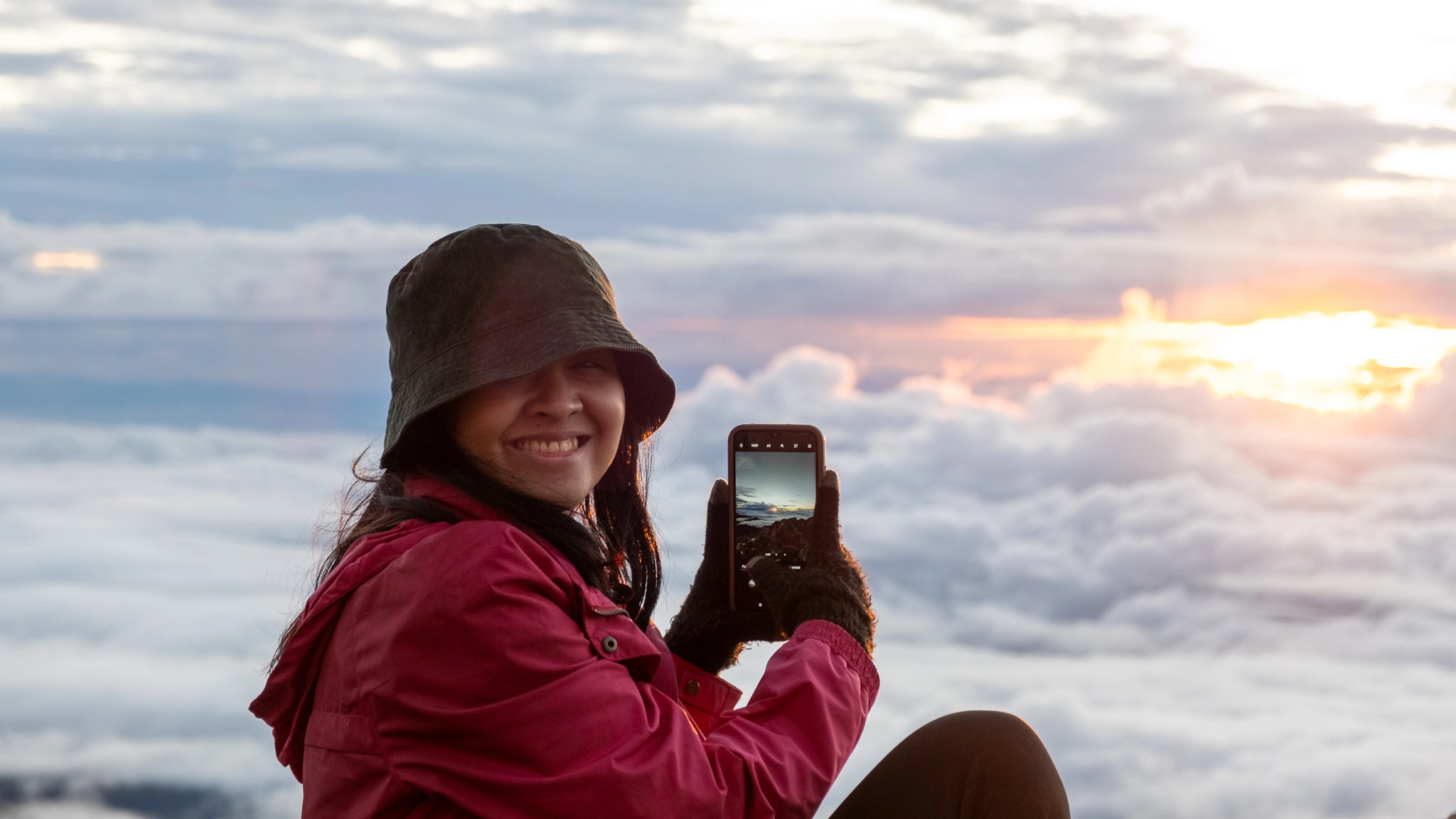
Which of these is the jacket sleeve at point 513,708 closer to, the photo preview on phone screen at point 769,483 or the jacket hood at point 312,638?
the jacket hood at point 312,638

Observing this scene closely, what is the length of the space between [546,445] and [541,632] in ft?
1.37

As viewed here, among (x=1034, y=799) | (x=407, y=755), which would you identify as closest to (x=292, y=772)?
(x=407, y=755)

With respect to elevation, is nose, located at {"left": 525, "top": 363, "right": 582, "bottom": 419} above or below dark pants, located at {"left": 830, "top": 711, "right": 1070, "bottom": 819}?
above

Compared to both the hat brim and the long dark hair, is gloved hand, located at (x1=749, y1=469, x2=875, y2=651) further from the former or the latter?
the hat brim

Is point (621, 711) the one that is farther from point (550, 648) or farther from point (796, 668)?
point (796, 668)

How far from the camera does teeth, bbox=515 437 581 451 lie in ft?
6.96

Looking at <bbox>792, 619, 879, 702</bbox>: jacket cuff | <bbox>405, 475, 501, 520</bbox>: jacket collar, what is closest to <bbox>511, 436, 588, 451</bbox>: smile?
<bbox>405, 475, 501, 520</bbox>: jacket collar

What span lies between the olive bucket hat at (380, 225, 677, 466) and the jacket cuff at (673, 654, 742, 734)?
731 millimetres

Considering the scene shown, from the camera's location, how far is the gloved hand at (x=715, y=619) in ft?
8.96

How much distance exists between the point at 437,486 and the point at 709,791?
657mm

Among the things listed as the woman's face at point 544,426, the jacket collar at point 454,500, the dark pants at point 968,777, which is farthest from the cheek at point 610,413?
the dark pants at point 968,777

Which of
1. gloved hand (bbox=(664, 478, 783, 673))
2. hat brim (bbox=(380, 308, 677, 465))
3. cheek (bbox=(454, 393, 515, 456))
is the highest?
hat brim (bbox=(380, 308, 677, 465))

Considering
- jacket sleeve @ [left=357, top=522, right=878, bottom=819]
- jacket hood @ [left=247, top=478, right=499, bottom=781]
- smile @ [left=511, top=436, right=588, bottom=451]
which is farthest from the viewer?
smile @ [left=511, top=436, right=588, bottom=451]

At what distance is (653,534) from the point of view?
2.55 m
